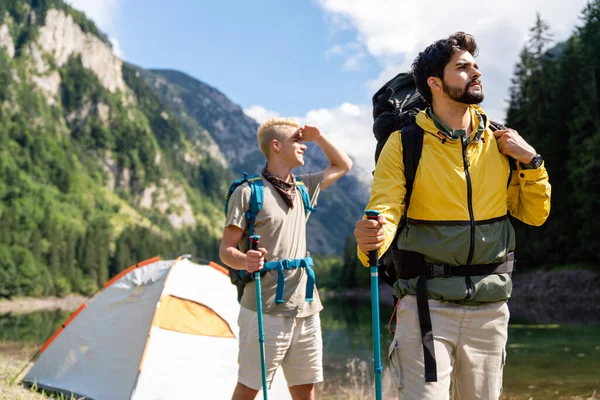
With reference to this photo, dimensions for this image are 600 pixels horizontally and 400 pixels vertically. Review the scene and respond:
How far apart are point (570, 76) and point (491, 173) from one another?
5014 cm

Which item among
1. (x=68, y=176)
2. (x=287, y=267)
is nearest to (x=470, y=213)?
(x=287, y=267)

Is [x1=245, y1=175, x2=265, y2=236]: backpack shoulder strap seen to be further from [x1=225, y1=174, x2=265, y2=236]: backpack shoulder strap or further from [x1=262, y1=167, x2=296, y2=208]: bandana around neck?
[x1=262, y1=167, x2=296, y2=208]: bandana around neck

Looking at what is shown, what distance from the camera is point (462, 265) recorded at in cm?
316

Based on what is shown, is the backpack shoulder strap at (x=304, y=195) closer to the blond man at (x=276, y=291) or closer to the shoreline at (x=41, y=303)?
the blond man at (x=276, y=291)

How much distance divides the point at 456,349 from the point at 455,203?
735 mm

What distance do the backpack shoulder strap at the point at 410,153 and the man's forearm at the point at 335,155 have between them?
2106 millimetres

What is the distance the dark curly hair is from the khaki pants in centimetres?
114

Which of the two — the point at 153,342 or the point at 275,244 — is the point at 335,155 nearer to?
the point at 275,244

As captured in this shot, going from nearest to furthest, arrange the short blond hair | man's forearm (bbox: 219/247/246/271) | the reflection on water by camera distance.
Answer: man's forearm (bbox: 219/247/246/271) < the short blond hair < the reflection on water

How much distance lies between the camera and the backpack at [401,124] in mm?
3256

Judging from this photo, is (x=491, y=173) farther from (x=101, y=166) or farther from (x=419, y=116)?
(x=101, y=166)

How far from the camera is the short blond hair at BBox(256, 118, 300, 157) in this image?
4953 mm

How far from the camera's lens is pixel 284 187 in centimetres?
490

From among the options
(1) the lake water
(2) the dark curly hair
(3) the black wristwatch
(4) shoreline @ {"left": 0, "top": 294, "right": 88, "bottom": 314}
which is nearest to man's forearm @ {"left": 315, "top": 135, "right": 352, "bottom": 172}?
(2) the dark curly hair
